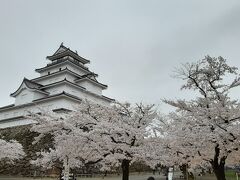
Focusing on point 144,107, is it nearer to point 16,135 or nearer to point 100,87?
point 16,135

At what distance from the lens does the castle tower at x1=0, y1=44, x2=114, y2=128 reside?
135ft

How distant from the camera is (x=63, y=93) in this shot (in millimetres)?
39375

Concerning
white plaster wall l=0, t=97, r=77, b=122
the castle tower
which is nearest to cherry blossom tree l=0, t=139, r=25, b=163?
white plaster wall l=0, t=97, r=77, b=122

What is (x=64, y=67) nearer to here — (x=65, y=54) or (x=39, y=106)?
(x=65, y=54)

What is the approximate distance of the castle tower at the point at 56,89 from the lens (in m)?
41.2

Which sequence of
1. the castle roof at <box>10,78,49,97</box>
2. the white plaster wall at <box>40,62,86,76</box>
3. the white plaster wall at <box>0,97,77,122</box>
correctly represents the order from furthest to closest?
the white plaster wall at <box>40,62,86,76</box>
the castle roof at <box>10,78,49,97</box>
the white plaster wall at <box>0,97,77,122</box>

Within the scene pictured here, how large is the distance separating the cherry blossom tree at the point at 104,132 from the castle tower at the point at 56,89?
79.8 ft

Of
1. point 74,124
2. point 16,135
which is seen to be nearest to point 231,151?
point 74,124

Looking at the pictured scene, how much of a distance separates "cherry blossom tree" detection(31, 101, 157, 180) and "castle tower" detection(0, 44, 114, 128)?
24336 millimetres

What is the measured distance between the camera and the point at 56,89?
43438 mm

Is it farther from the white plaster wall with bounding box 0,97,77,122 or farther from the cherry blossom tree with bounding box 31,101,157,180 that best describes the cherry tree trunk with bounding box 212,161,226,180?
the white plaster wall with bounding box 0,97,77,122

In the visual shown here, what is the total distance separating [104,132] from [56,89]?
31.0 metres

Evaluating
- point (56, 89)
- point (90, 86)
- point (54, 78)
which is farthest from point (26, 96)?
point (90, 86)

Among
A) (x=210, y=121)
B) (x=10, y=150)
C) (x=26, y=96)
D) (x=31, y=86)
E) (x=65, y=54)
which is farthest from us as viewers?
(x=65, y=54)
